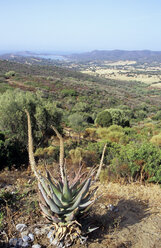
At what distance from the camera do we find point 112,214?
3.76 m

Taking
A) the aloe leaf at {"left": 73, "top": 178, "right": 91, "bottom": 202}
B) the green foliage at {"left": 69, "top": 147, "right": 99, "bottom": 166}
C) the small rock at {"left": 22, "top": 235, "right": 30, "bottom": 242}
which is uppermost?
the aloe leaf at {"left": 73, "top": 178, "right": 91, "bottom": 202}

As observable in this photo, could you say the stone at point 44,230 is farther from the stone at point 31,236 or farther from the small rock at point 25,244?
the small rock at point 25,244

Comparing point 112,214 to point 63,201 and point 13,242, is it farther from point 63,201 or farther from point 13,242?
point 13,242

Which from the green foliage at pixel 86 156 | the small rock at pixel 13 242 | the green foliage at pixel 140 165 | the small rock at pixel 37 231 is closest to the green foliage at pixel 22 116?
the green foliage at pixel 86 156

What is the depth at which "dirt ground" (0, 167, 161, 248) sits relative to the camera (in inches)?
121

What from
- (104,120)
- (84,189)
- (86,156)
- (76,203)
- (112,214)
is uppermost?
(84,189)

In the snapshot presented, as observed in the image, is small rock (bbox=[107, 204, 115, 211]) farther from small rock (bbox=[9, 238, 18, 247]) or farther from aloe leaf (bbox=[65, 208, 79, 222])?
small rock (bbox=[9, 238, 18, 247])

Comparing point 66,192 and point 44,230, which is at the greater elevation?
point 66,192

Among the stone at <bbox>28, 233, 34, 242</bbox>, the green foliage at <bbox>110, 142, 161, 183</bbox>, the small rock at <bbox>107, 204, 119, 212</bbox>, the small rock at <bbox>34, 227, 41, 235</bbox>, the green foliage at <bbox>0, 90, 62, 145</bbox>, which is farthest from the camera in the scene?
the green foliage at <bbox>0, 90, 62, 145</bbox>

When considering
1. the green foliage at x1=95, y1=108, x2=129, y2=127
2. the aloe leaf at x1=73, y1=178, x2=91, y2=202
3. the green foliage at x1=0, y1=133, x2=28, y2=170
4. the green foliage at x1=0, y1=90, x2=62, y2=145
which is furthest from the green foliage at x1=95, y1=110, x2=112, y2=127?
the aloe leaf at x1=73, y1=178, x2=91, y2=202

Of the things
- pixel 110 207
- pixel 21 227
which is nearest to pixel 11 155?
pixel 21 227

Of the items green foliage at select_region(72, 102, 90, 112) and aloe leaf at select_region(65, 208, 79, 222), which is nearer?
aloe leaf at select_region(65, 208, 79, 222)

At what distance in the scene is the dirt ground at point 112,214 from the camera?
3.08 metres

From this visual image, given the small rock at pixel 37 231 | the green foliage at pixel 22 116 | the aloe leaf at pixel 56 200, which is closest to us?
the aloe leaf at pixel 56 200
